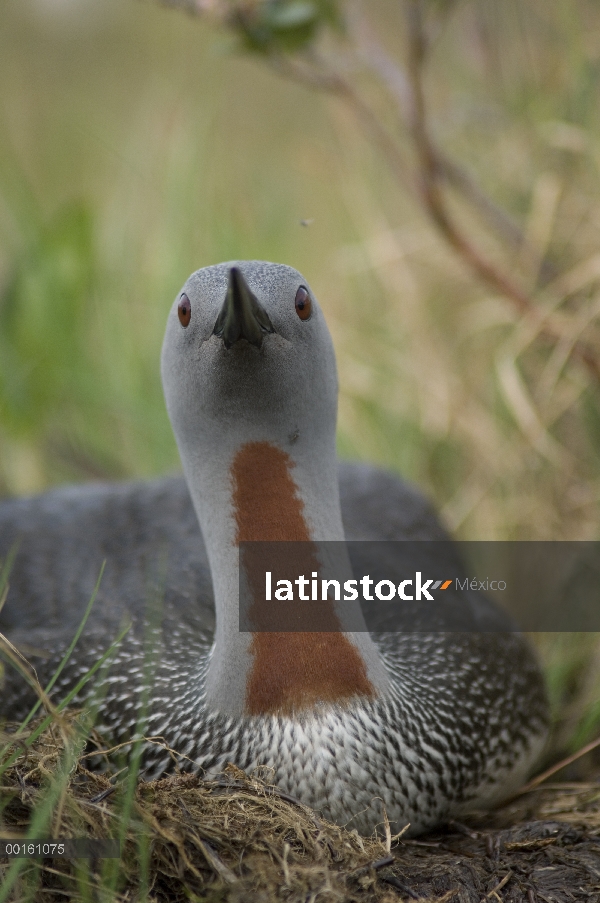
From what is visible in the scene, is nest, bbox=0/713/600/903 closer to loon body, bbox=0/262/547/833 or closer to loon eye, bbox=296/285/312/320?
loon body, bbox=0/262/547/833

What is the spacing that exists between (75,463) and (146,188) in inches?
56.7

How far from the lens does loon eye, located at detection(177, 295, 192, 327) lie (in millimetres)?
2028

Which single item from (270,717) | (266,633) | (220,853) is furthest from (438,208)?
(220,853)

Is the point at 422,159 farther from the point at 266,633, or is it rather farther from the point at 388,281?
the point at 266,633

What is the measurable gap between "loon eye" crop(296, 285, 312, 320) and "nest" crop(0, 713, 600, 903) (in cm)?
92

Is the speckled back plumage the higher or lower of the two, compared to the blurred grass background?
lower

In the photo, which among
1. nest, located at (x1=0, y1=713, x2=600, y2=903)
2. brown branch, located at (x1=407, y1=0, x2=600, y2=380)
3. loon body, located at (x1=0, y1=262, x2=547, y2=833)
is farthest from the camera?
brown branch, located at (x1=407, y1=0, x2=600, y2=380)

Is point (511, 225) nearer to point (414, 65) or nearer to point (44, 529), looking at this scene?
point (414, 65)

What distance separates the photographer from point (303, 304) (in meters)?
2.02

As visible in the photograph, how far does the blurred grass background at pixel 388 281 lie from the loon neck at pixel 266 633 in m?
1.19

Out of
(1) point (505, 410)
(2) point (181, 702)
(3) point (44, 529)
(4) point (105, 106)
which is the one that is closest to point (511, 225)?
(1) point (505, 410)

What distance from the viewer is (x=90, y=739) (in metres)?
2.19

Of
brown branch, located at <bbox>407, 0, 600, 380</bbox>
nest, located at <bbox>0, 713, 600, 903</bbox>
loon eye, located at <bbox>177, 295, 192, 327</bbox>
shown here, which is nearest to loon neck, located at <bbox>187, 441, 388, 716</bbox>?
nest, located at <bbox>0, 713, 600, 903</bbox>

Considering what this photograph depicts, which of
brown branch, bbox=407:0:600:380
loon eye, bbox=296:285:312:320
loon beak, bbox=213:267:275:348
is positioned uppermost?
brown branch, bbox=407:0:600:380
